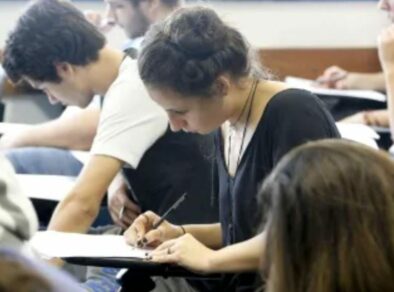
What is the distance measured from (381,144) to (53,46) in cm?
121

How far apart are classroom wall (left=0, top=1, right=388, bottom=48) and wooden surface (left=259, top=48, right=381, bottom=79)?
0.03 meters

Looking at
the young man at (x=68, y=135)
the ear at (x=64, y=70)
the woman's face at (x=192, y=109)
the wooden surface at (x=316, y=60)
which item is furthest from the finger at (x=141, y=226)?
the wooden surface at (x=316, y=60)

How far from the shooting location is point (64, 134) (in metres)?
2.78

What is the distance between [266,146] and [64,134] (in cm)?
118

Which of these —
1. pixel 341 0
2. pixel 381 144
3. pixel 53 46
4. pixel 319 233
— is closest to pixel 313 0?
pixel 341 0

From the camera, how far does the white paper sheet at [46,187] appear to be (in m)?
2.19

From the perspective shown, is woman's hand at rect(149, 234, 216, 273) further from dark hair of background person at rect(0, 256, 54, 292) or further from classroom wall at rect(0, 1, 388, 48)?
classroom wall at rect(0, 1, 388, 48)

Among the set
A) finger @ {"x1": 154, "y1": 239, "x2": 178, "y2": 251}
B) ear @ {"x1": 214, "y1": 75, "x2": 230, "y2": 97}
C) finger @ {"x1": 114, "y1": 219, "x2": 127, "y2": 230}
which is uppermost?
ear @ {"x1": 214, "y1": 75, "x2": 230, "y2": 97}

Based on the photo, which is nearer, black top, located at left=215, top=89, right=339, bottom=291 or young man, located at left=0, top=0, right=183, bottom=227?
black top, located at left=215, top=89, right=339, bottom=291

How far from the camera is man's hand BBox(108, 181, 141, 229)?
2.22m

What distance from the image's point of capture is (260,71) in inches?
73.0

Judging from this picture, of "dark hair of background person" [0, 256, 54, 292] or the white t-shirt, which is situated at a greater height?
"dark hair of background person" [0, 256, 54, 292]

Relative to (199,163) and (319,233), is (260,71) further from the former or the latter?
(319,233)

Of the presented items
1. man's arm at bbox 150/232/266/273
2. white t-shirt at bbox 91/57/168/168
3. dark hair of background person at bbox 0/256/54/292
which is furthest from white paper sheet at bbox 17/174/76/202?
dark hair of background person at bbox 0/256/54/292
